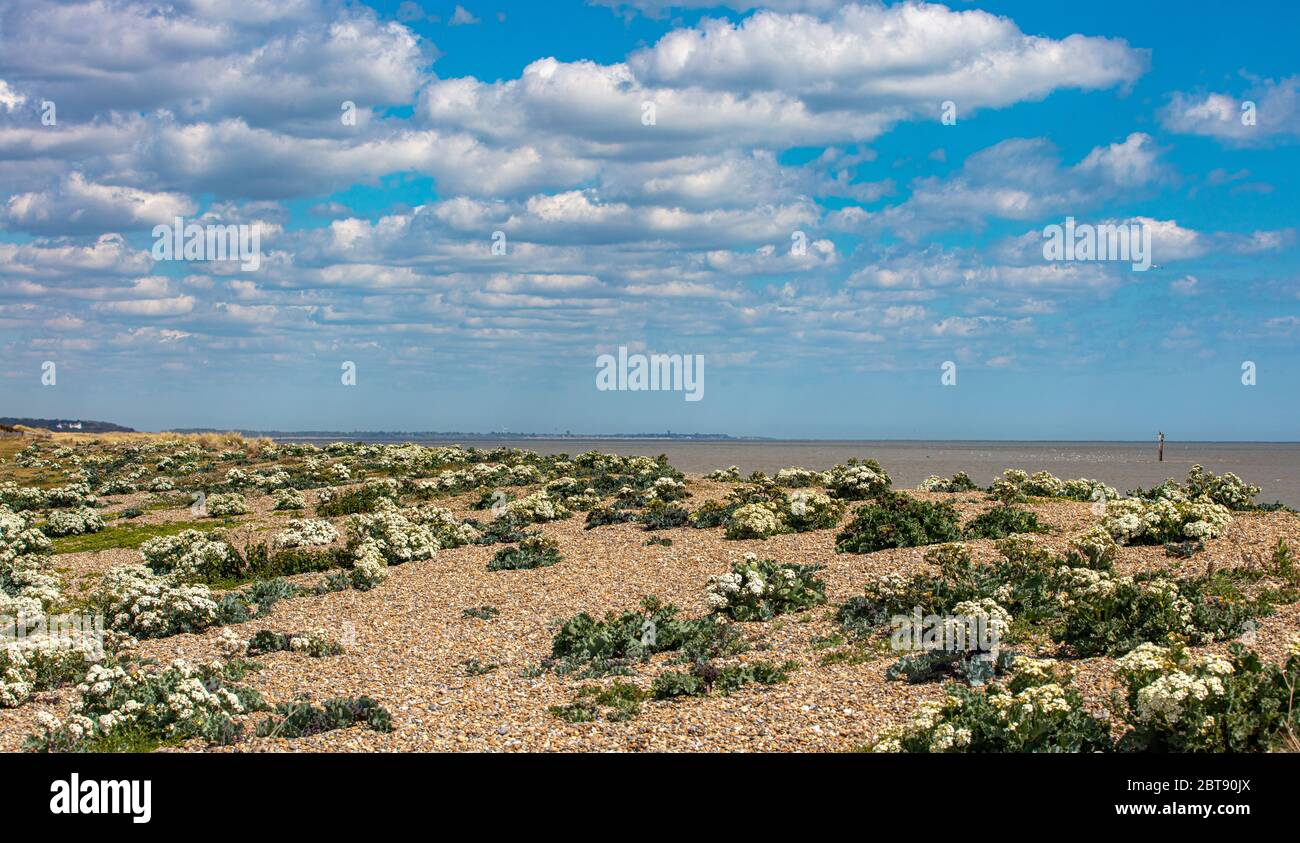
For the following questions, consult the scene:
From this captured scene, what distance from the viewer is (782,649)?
13352 millimetres

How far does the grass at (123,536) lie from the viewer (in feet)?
82.5

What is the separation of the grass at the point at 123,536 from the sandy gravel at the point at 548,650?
154cm

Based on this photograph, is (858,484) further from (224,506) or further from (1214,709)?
(224,506)

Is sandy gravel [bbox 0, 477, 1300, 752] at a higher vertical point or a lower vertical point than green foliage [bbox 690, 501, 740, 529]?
lower

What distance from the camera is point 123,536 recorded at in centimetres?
2650

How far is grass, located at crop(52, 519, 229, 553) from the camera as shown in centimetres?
2514

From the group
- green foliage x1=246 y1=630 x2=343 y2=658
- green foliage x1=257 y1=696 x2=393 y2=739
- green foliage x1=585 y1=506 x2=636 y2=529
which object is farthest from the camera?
green foliage x1=585 y1=506 x2=636 y2=529

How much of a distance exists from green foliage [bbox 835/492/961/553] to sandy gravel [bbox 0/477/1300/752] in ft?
1.50

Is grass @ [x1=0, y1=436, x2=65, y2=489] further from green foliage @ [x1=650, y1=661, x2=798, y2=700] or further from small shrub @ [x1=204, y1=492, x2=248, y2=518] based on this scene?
green foliage @ [x1=650, y1=661, x2=798, y2=700]

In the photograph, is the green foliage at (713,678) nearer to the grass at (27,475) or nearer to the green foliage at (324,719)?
the green foliage at (324,719)

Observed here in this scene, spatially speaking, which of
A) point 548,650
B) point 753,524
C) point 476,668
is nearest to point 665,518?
point 753,524

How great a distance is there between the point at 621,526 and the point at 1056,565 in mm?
11205

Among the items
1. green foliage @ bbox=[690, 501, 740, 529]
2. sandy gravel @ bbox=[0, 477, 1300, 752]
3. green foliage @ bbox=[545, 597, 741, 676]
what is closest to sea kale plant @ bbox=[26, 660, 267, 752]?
sandy gravel @ bbox=[0, 477, 1300, 752]

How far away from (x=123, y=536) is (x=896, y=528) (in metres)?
20.0
